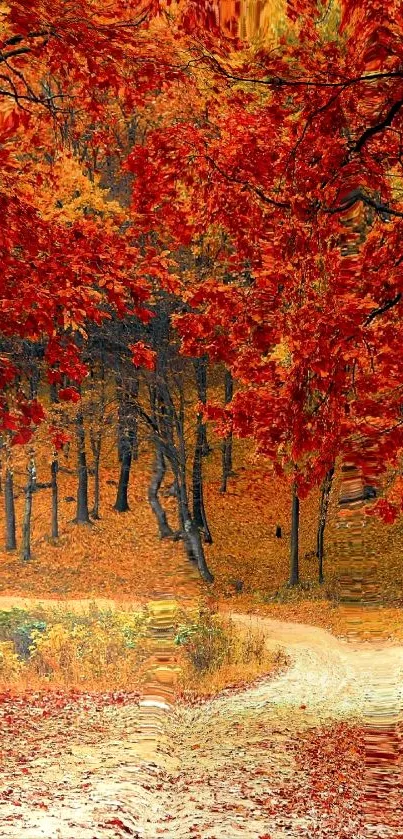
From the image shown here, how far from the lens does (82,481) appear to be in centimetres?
2881

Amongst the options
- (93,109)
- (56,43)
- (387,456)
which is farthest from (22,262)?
(387,456)

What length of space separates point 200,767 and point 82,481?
64.1ft

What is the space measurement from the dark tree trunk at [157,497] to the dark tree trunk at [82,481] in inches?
89.3

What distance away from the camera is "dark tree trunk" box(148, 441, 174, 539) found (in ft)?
90.7

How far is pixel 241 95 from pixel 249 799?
657cm

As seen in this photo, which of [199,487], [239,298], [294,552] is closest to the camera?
[239,298]

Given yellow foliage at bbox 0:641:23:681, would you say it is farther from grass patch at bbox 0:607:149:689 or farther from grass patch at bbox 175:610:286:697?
grass patch at bbox 175:610:286:697

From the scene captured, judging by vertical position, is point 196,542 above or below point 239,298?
below

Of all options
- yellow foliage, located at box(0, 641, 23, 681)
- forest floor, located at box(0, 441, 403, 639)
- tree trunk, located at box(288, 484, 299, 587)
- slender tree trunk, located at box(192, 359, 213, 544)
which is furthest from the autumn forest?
slender tree trunk, located at box(192, 359, 213, 544)

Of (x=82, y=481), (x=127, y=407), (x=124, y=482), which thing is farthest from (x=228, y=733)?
(x=124, y=482)

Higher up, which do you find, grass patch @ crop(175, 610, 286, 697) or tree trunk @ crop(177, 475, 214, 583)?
tree trunk @ crop(177, 475, 214, 583)

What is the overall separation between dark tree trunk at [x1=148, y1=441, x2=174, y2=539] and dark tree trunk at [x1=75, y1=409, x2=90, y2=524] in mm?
2268

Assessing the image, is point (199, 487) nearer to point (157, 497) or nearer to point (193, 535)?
point (193, 535)

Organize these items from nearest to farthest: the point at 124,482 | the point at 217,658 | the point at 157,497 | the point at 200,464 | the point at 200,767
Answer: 1. the point at 200,767
2. the point at 217,658
3. the point at 200,464
4. the point at 157,497
5. the point at 124,482
